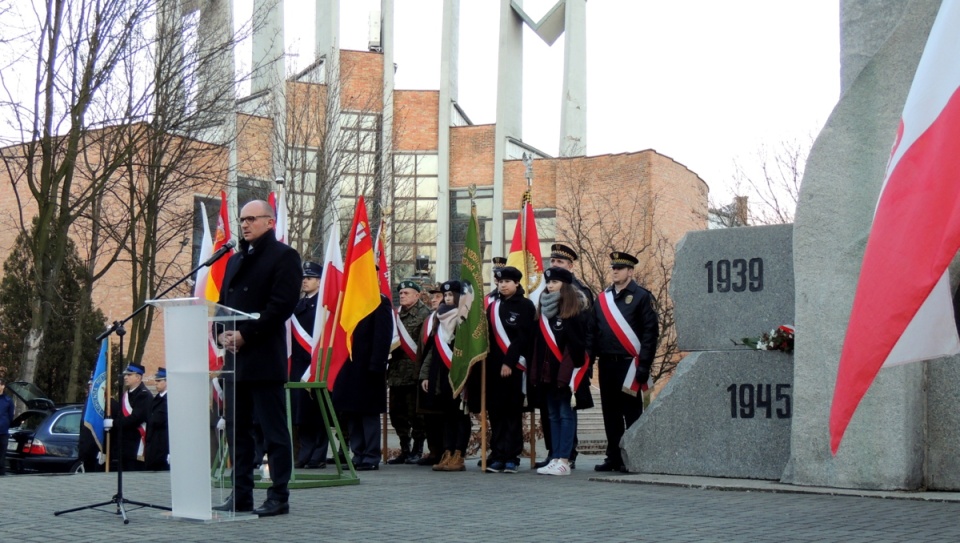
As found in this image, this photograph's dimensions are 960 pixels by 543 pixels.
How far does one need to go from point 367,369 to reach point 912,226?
1001 cm

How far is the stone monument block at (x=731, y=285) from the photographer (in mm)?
11242

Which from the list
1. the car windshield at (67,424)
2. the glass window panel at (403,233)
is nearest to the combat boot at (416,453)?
the car windshield at (67,424)

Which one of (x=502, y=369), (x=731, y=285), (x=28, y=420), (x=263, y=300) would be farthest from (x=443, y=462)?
(x=28, y=420)

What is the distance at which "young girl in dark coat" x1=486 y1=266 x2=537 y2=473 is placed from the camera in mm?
12367

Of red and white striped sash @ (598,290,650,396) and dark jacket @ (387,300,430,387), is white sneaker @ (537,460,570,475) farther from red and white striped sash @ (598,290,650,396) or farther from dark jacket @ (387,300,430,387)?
dark jacket @ (387,300,430,387)

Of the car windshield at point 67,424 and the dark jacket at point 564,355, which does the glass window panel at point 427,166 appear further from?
the dark jacket at point 564,355

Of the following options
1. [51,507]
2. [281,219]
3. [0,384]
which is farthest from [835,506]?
[0,384]

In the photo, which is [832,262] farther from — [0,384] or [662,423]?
[0,384]

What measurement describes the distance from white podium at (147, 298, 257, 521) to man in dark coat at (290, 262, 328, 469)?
507 centimetres

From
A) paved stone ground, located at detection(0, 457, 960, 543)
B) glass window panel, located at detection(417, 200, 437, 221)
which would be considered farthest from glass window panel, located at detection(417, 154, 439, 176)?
paved stone ground, located at detection(0, 457, 960, 543)

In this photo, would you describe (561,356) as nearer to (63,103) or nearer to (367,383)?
(367,383)

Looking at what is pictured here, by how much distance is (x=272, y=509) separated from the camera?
810 cm

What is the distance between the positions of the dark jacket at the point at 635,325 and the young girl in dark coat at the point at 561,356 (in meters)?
0.15

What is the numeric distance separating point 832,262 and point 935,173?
6873 millimetres
